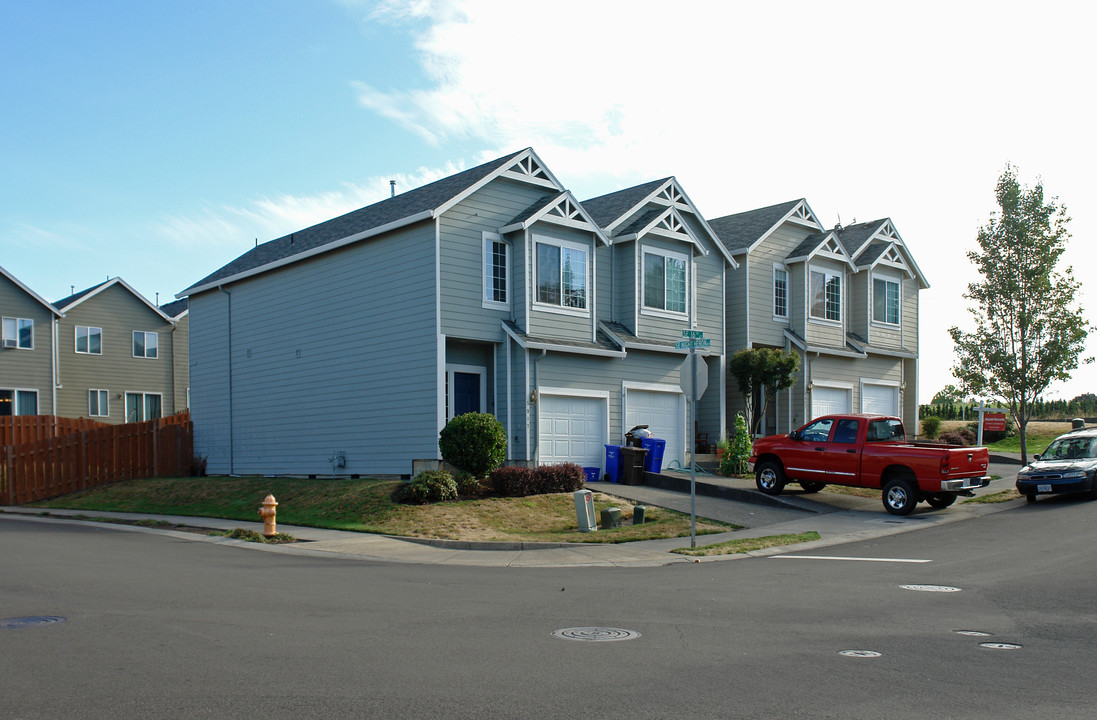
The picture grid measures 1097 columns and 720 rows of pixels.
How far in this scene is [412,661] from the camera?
277 inches

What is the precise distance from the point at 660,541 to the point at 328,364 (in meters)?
12.2

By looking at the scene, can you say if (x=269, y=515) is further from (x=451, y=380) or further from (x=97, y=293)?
(x=97, y=293)

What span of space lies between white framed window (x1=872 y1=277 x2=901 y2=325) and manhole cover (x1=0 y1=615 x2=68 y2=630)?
99.0 feet

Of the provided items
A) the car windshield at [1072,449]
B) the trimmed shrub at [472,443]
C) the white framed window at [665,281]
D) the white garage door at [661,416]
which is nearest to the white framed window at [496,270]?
the trimmed shrub at [472,443]

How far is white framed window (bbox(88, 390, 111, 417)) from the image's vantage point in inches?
1633

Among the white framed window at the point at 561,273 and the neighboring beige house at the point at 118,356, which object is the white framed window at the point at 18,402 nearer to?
the neighboring beige house at the point at 118,356

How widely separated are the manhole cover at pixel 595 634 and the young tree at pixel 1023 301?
911 inches

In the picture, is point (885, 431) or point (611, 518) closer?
point (611, 518)

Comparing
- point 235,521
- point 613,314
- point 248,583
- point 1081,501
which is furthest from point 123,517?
point 1081,501

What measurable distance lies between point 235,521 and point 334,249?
818cm

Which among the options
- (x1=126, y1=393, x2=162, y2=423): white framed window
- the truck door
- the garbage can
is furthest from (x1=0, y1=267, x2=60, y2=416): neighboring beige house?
the truck door

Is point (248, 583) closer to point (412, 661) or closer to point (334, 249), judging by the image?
point (412, 661)

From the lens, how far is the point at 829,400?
31875 mm

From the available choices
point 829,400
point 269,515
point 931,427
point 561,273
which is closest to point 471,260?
point 561,273
